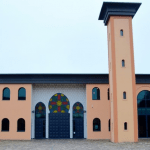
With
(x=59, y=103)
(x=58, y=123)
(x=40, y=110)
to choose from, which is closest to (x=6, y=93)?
(x=40, y=110)

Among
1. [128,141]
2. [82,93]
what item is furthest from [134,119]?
[82,93]

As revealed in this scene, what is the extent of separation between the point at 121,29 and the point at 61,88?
8519 millimetres

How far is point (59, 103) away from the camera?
27.8 meters

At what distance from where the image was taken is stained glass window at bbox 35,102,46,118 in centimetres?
2756

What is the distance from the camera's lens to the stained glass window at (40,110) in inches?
1085

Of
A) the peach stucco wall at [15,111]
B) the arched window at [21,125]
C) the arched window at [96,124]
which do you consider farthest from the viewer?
the arched window at [96,124]

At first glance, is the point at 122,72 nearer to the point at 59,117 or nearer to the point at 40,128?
the point at 59,117

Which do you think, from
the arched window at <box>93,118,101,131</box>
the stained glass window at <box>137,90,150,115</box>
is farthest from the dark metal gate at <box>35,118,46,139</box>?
the stained glass window at <box>137,90,150,115</box>

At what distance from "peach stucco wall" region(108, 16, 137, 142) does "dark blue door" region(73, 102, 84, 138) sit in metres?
4.40

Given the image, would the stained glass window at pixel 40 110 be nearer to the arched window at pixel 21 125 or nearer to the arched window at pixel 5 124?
the arched window at pixel 21 125

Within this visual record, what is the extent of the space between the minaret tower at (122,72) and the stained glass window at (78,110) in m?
4.65

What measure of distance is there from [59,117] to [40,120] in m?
1.90

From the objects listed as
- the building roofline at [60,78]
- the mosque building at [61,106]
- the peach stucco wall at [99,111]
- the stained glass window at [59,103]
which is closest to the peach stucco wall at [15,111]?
the mosque building at [61,106]

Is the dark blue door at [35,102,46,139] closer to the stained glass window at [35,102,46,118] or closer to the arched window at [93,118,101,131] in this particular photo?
the stained glass window at [35,102,46,118]
